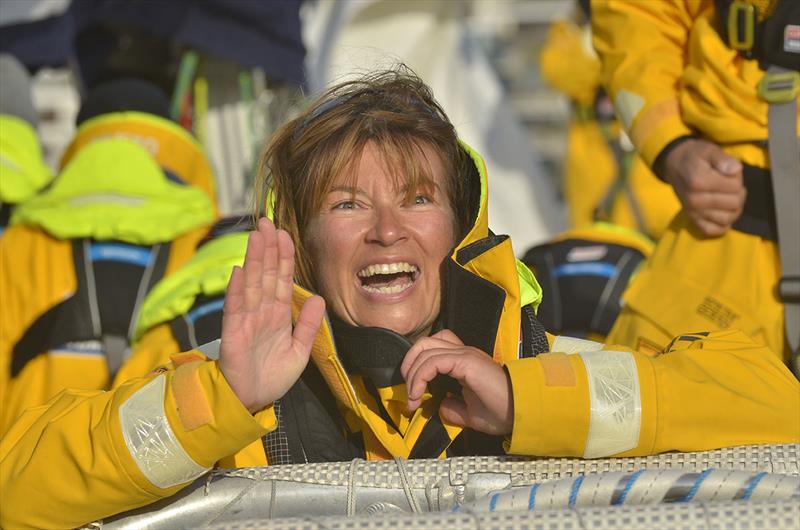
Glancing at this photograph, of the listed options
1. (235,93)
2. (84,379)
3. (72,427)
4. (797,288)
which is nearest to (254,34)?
(235,93)

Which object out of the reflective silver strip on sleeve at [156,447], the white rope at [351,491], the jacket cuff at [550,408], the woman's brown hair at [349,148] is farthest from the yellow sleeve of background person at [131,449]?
the woman's brown hair at [349,148]

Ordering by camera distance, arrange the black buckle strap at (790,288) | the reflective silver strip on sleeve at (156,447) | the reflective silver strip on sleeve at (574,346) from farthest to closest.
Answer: the black buckle strap at (790,288)
the reflective silver strip on sleeve at (574,346)
the reflective silver strip on sleeve at (156,447)

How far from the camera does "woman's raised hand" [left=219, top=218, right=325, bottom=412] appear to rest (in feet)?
5.43

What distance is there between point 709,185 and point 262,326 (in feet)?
3.74

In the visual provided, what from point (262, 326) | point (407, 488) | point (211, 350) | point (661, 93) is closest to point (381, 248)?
point (211, 350)

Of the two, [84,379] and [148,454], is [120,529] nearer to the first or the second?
[148,454]

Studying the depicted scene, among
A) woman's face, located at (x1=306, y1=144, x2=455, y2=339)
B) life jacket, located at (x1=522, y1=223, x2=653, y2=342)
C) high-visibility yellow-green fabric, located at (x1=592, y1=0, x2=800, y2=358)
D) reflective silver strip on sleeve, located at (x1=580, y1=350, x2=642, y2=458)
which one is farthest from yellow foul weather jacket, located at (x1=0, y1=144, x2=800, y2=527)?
life jacket, located at (x1=522, y1=223, x2=653, y2=342)

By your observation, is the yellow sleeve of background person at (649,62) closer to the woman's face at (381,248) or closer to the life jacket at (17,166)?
the woman's face at (381,248)

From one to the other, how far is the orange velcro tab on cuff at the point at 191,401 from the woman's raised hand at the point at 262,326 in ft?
0.15

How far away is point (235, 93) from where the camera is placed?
4.83 metres

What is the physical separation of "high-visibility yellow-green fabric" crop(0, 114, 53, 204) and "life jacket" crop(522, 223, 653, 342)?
1.39 metres

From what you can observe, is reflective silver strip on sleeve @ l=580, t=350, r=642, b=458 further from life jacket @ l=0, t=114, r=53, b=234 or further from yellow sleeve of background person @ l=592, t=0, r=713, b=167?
life jacket @ l=0, t=114, r=53, b=234

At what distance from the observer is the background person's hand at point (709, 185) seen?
7.93 feet

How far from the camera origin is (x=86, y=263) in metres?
2.89
